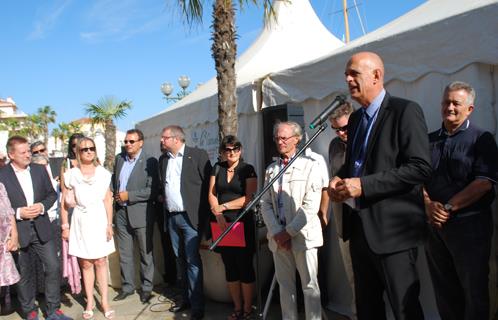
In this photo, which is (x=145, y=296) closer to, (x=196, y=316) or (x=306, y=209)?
(x=196, y=316)

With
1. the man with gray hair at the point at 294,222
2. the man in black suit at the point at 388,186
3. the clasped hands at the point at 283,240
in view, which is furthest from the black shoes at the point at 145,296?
the man in black suit at the point at 388,186

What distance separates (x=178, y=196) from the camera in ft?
14.2

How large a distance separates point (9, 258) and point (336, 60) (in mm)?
3689

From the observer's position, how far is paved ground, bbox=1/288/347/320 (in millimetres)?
4246

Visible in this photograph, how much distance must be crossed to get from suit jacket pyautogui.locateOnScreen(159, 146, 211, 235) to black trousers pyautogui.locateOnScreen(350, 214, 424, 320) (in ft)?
7.64

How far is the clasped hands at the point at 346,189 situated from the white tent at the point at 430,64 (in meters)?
1.54

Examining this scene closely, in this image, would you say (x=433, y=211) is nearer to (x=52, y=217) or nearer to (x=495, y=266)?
(x=495, y=266)

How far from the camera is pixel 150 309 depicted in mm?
4570

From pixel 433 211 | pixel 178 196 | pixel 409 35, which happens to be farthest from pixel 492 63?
pixel 178 196

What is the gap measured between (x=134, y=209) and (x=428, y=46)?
355cm

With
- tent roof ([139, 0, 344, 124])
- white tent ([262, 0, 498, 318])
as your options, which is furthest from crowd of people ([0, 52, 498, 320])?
tent roof ([139, 0, 344, 124])

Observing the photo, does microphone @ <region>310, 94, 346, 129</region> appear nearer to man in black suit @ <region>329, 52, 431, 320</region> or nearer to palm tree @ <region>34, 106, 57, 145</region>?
man in black suit @ <region>329, 52, 431, 320</region>

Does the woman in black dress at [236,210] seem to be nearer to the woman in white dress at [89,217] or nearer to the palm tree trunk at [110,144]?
the woman in white dress at [89,217]

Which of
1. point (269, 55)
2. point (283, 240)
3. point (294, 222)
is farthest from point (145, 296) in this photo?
point (269, 55)
